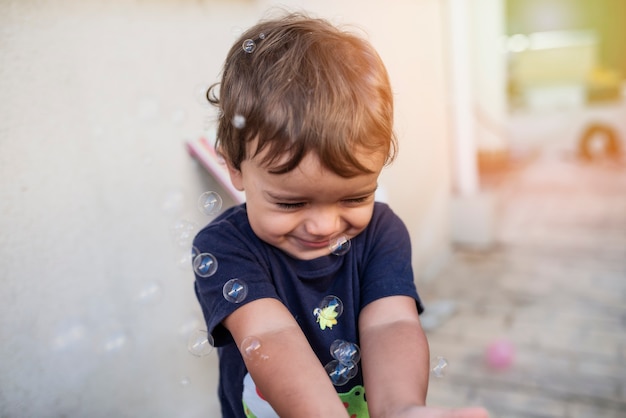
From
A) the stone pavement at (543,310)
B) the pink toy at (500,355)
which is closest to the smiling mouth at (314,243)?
the stone pavement at (543,310)

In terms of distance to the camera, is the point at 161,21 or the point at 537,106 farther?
the point at 537,106

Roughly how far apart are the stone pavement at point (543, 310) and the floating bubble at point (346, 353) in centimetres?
151

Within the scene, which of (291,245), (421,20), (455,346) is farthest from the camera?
(421,20)

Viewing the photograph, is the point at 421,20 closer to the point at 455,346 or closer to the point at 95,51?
the point at 455,346

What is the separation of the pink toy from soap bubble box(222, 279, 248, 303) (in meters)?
1.98

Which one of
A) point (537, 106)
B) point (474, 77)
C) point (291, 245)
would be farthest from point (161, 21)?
→ point (537, 106)

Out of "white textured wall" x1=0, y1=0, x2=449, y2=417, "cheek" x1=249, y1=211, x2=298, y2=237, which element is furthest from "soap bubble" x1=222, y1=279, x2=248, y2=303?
"white textured wall" x1=0, y1=0, x2=449, y2=417

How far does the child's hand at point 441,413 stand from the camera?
821mm

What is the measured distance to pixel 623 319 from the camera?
3.01 metres

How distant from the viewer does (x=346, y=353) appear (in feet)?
3.72

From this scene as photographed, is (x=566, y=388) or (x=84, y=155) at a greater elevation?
(x=84, y=155)

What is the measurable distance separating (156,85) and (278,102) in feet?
3.36

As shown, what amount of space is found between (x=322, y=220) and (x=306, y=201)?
1.7 inches

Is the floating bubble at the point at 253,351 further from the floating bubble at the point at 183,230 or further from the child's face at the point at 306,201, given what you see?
the floating bubble at the point at 183,230
